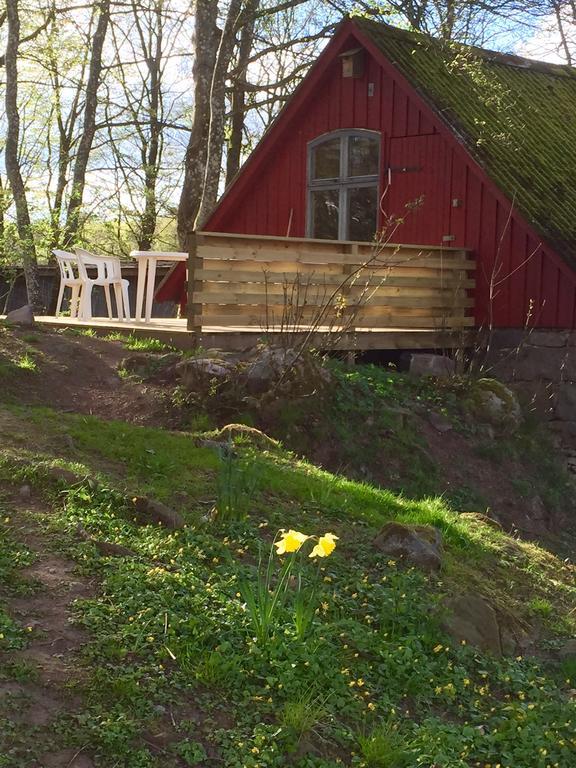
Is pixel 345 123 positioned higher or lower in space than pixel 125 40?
lower

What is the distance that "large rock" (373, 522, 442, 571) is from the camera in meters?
5.65

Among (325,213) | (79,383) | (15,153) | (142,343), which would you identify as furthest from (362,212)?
(79,383)

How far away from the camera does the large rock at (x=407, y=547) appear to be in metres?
5.65

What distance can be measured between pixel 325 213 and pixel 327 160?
2.74ft

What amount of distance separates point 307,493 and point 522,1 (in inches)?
370

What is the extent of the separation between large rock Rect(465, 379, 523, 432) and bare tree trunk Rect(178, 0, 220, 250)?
7.80m

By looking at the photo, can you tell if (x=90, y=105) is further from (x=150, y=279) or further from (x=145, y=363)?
(x=145, y=363)

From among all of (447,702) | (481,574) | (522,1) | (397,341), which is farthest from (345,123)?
(447,702)

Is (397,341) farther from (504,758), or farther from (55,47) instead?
(55,47)

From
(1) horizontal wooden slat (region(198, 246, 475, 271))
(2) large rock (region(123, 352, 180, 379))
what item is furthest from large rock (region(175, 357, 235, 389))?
(1) horizontal wooden slat (region(198, 246, 475, 271))

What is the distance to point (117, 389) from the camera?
Answer: 9992 millimetres

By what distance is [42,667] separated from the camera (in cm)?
384

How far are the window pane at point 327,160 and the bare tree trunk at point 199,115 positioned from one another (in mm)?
2385

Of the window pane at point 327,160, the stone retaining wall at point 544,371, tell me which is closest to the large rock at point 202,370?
the stone retaining wall at point 544,371
